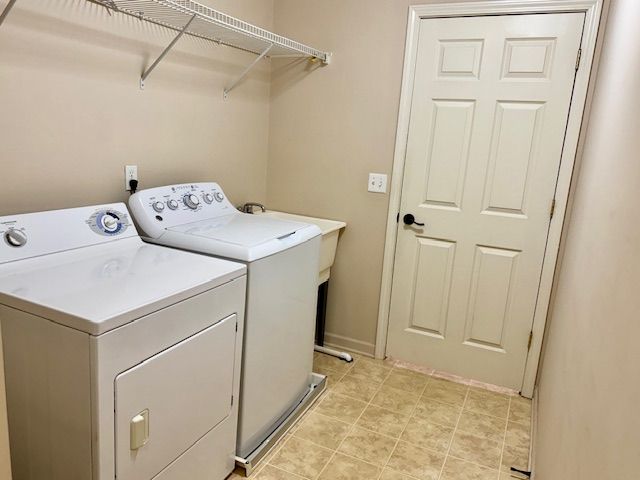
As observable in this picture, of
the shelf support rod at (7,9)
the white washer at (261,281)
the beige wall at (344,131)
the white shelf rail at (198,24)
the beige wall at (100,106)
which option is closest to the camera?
the shelf support rod at (7,9)

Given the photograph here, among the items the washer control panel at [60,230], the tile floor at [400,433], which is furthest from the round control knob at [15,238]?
the tile floor at [400,433]

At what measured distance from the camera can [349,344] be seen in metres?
3.07

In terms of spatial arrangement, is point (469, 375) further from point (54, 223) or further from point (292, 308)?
point (54, 223)

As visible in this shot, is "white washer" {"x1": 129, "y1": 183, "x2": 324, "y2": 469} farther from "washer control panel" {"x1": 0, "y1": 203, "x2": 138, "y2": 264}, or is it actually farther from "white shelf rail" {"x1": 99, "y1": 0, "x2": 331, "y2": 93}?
"white shelf rail" {"x1": 99, "y1": 0, "x2": 331, "y2": 93}

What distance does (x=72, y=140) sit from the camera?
72.0 inches

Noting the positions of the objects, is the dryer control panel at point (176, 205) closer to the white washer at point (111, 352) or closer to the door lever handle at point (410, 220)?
the white washer at point (111, 352)

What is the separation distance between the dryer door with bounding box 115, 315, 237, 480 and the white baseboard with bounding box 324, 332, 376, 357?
137 centimetres

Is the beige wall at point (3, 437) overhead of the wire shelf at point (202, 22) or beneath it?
beneath

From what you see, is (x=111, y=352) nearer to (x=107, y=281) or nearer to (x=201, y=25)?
(x=107, y=281)

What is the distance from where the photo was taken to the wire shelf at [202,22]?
177 centimetres

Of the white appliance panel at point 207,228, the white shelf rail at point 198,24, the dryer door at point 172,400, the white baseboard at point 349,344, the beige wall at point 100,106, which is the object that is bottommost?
the white baseboard at point 349,344

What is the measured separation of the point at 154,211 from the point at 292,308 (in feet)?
2.41

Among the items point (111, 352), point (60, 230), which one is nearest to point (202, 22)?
point (60, 230)

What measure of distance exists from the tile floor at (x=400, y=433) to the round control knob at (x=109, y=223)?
43.8 inches
